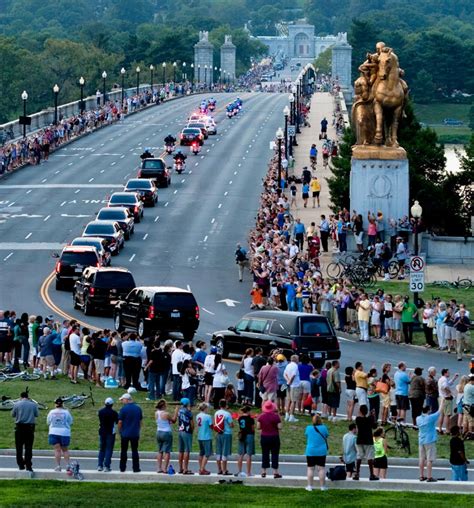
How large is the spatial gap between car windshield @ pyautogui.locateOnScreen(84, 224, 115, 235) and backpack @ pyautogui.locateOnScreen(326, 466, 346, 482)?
3842cm

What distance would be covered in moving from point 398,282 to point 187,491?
1213 inches

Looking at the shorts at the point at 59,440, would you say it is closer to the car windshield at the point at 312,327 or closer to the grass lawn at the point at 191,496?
the grass lawn at the point at 191,496

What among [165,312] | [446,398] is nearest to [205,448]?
[446,398]

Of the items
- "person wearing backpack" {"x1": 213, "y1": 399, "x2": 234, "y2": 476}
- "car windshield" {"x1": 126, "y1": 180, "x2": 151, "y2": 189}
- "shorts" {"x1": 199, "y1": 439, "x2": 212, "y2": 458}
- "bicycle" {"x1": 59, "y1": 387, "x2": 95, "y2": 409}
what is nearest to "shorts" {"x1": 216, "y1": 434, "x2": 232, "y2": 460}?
"person wearing backpack" {"x1": 213, "y1": 399, "x2": 234, "y2": 476}

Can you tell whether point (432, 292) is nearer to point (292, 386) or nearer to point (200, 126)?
point (292, 386)

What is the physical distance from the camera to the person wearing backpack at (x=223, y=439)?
101 ft

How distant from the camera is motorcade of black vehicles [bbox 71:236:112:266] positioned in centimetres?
6300

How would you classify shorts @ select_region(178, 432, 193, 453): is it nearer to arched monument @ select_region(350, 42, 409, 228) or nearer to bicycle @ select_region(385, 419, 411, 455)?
bicycle @ select_region(385, 419, 411, 455)

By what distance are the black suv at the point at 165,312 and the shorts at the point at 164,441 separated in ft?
57.6

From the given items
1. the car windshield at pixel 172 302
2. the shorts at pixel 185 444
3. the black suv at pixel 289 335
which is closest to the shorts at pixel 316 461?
the shorts at pixel 185 444

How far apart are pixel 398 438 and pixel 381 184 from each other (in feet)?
101

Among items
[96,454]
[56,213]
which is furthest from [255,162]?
[96,454]

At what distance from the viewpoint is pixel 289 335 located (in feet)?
142

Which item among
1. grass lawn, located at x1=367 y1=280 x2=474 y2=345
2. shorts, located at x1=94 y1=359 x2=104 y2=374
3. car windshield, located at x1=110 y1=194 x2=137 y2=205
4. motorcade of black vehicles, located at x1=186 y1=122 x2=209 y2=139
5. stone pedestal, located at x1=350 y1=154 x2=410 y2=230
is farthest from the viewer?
motorcade of black vehicles, located at x1=186 y1=122 x2=209 y2=139
